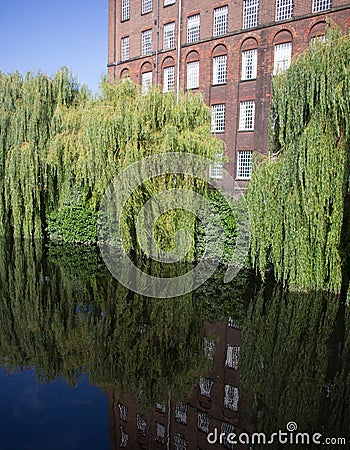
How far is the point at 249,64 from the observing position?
22469 millimetres

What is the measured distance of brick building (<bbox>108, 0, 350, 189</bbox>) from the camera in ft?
66.6

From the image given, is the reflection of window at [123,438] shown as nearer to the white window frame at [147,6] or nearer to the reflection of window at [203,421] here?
the reflection of window at [203,421]

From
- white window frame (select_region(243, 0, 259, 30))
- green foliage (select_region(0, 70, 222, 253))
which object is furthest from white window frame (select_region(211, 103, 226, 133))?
green foliage (select_region(0, 70, 222, 253))

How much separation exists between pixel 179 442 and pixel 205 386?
4.29 ft

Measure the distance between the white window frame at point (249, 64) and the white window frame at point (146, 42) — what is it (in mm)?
7370

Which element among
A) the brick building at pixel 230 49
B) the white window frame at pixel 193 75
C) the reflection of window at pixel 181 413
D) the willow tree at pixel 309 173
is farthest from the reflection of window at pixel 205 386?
the white window frame at pixel 193 75

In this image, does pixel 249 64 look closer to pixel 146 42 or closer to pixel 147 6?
pixel 146 42

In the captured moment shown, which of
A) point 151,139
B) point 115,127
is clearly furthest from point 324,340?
point 115,127

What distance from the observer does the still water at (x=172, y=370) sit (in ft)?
19.2

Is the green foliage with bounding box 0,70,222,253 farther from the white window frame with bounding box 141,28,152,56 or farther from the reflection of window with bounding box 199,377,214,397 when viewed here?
the white window frame with bounding box 141,28,152,56

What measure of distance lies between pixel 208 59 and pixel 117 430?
2218 cm

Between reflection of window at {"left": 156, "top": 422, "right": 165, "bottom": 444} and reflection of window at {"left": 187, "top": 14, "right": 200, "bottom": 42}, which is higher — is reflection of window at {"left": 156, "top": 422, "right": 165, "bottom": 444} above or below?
below

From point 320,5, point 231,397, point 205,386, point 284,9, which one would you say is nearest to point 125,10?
point 284,9

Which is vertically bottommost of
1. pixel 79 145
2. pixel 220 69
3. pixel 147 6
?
pixel 79 145
